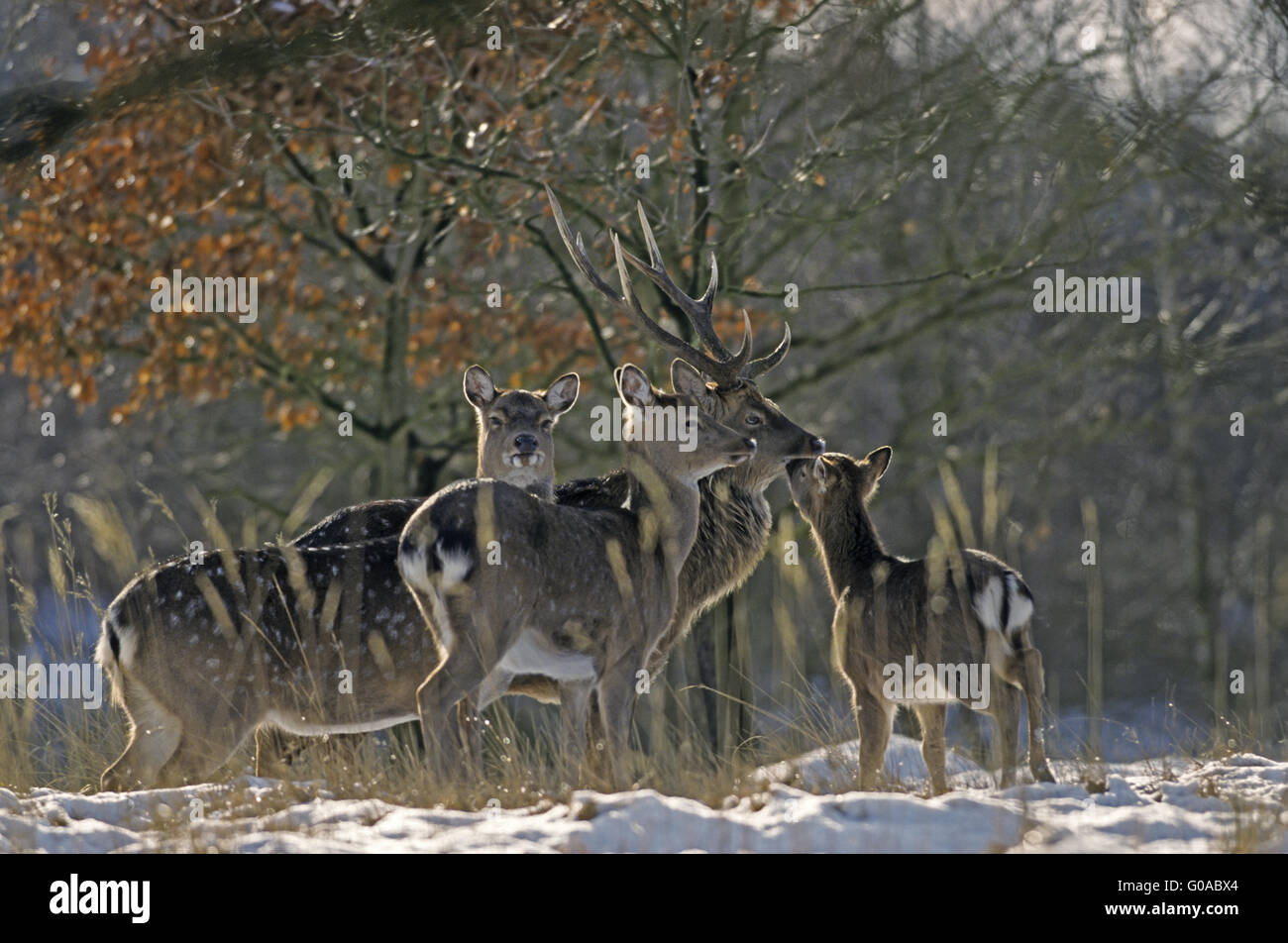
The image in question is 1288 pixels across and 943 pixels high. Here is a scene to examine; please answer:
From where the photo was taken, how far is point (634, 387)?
7578 millimetres

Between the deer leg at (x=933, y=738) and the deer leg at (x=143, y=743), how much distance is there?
3066 millimetres

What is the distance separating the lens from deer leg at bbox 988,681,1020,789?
21.2 ft

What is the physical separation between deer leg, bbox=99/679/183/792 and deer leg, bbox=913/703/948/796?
10.1 ft

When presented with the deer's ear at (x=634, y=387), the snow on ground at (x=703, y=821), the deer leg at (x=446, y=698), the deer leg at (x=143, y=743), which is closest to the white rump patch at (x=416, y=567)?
the deer leg at (x=446, y=698)

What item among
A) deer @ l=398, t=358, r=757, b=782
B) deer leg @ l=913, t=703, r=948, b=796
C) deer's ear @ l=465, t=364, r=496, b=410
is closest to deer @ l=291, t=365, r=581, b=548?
deer's ear @ l=465, t=364, r=496, b=410

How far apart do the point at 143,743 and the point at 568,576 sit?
1853 millimetres

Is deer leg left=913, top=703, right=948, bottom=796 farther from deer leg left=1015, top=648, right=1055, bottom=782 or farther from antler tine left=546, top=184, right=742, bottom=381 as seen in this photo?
antler tine left=546, top=184, right=742, bottom=381

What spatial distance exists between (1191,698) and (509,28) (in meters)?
15.0

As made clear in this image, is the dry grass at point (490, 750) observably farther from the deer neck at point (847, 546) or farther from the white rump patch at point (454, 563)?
the white rump patch at point (454, 563)

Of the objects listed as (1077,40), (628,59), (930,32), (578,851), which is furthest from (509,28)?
(578,851)

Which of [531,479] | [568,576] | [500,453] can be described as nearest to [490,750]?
[568,576]

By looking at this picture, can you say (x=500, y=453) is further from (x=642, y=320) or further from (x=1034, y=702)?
(x=1034, y=702)

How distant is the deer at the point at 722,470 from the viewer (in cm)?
797
